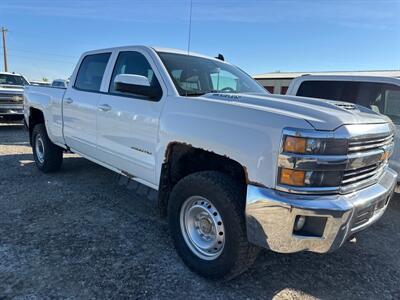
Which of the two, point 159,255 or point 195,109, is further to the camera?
point 159,255

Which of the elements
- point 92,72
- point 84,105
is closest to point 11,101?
point 92,72

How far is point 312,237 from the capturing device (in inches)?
92.4

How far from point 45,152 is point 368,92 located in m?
5.18

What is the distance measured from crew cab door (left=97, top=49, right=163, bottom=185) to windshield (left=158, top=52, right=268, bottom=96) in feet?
0.65

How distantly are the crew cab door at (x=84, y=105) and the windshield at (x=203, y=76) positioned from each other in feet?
3.75

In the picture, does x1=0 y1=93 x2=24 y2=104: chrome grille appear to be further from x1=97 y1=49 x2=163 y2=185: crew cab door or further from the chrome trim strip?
the chrome trim strip

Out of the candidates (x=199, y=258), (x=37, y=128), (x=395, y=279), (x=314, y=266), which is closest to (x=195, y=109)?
(x=199, y=258)

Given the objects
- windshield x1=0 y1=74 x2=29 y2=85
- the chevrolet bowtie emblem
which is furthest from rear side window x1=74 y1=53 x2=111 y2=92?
windshield x1=0 y1=74 x2=29 y2=85

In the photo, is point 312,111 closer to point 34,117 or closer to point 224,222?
point 224,222

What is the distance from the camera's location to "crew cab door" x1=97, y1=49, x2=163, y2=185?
3344mm

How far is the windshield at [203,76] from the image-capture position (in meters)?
3.43

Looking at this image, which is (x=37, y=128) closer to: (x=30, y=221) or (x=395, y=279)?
(x=30, y=221)

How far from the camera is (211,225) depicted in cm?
288

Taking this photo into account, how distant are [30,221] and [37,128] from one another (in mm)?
2523
